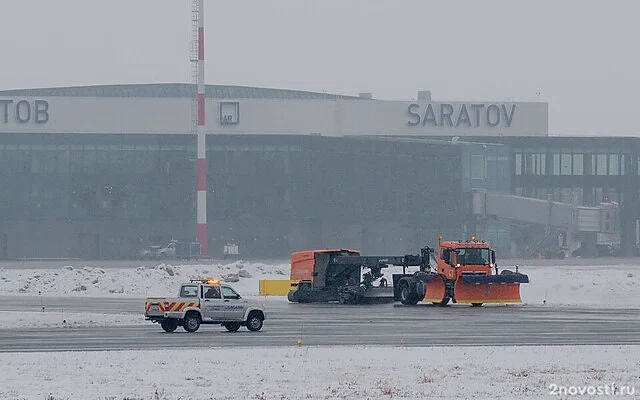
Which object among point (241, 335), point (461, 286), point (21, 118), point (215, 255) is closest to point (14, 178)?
point (21, 118)

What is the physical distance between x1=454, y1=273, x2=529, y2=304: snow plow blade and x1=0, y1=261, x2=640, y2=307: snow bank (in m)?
3.90

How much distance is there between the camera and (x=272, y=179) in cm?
12544

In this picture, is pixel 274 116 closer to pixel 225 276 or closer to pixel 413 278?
pixel 225 276

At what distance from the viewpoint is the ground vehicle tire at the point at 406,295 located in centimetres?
4997

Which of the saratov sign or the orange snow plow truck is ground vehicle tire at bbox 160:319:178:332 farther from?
the saratov sign

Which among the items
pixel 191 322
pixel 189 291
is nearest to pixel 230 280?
pixel 189 291

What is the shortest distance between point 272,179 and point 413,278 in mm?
76008

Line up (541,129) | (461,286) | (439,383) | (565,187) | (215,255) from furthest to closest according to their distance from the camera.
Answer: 1. (541,129)
2. (565,187)
3. (215,255)
4. (461,286)
5. (439,383)

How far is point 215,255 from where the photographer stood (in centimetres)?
12094

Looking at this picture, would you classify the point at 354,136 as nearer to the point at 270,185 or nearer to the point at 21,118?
the point at 270,185

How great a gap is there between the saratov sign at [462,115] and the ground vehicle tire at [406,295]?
8716 cm

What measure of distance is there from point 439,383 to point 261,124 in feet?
363

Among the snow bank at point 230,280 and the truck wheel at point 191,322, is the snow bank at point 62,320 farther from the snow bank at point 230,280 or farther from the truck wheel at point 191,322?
the snow bank at point 230,280

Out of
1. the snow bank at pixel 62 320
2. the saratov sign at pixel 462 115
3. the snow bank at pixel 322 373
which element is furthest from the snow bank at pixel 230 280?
the saratov sign at pixel 462 115
